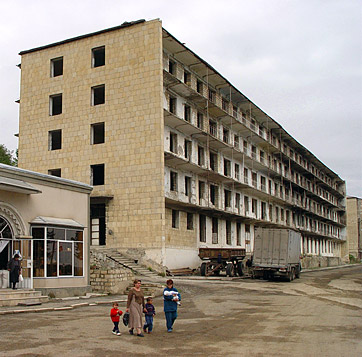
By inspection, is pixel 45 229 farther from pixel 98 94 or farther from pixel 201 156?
pixel 201 156

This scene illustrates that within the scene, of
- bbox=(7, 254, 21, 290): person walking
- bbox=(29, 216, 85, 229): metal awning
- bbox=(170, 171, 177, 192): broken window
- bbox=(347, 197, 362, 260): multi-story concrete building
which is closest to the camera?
bbox=(7, 254, 21, 290): person walking

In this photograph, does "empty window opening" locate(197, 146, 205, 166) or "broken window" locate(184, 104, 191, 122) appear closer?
"broken window" locate(184, 104, 191, 122)

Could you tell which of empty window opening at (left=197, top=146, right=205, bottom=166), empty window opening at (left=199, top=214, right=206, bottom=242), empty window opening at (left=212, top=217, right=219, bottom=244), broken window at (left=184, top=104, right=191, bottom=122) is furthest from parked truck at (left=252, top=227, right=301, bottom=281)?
broken window at (left=184, top=104, right=191, bottom=122)

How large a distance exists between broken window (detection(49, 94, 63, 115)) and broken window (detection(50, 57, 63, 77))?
1.75 metres

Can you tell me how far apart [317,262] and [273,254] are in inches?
1319

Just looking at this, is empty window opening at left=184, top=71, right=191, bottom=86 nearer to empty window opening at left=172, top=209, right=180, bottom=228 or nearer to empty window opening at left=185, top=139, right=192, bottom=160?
empty window opening at left=185, top=139, right=192, bottom=160

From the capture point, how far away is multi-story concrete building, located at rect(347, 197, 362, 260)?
9719 cm

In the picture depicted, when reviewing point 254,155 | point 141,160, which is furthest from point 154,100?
point 254,155

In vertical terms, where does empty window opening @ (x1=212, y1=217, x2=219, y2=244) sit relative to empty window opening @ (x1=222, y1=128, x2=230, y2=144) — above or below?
below

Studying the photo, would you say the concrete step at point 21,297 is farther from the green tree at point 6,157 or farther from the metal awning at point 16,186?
the green tree at point 6,157

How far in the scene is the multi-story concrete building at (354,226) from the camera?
97188 millimetres

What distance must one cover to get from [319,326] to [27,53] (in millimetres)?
34386

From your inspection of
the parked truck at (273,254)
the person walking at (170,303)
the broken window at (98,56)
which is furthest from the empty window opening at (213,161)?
the person walking at (170,303)

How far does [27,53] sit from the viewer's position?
4003cm
